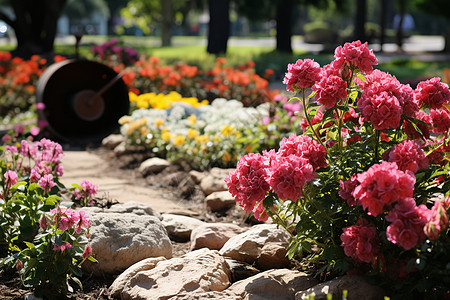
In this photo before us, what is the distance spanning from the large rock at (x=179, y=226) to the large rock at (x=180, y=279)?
0.91 meters

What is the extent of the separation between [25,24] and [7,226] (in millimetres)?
16981

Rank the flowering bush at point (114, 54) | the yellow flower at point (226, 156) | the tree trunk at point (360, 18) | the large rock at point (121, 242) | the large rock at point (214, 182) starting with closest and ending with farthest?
1. the large rock at point (121, 242)
2. the large rock at point (214, 182)
3. the yellow flower at point (226, 156)
4. the flowering bush at point (114, 54)
5. the tree trunk at point (360, 18)

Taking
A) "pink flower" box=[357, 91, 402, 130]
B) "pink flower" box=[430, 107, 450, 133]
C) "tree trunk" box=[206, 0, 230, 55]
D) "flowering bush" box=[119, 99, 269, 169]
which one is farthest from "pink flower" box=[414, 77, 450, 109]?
"tree trunk" box=[206, 0, 230, 55]

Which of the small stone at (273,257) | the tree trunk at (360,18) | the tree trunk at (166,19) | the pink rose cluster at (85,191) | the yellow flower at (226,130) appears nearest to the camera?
the small stone at (273,257)

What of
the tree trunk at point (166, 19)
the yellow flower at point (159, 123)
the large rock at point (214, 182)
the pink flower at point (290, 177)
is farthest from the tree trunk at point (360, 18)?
the pink flower at point (290, 177)

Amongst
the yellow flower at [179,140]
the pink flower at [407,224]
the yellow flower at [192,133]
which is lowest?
the yellow flower at [179,140]

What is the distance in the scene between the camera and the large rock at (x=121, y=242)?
354 centimetres

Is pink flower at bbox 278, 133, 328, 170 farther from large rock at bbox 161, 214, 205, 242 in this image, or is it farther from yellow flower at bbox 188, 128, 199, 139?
yellow flower at bbox 188, 128, 199, 139

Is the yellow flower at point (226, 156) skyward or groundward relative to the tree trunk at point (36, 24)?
groundward

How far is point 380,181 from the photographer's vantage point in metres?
2.43

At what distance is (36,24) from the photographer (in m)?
19.7

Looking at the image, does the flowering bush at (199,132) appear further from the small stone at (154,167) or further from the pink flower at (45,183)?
the pink flower at (45,183)

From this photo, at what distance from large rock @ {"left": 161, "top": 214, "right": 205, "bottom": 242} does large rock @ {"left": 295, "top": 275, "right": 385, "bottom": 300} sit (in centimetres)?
154

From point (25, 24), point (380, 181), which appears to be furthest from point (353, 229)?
point (25, 24)
